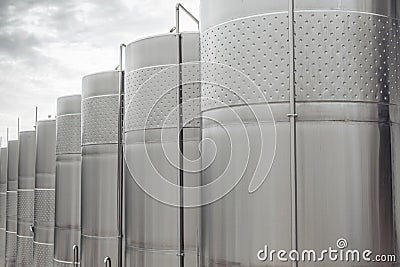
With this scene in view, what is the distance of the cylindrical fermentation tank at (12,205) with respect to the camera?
18047 mm

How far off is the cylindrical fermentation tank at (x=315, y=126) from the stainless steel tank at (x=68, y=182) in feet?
23.8

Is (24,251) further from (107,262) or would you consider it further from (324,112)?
(324,112)

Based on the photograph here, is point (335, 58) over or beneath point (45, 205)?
over

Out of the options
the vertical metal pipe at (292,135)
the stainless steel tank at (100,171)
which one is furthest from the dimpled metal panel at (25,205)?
the vertical metal pipe at (292,135)

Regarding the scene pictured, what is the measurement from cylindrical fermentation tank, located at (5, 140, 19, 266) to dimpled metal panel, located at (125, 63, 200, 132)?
1277 cm

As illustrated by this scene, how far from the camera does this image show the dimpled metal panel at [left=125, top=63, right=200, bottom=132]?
21.3 ft

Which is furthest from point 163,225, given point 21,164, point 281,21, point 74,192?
point 21,164

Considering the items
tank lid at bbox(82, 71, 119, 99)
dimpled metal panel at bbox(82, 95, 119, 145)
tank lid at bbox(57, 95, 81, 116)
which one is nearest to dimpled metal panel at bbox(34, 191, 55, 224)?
tank lid at bbox(57, 95, 81, 116)

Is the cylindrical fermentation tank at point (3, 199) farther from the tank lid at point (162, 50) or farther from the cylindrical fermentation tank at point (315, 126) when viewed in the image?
the cylindrical fermentation tank at point (315, 126)

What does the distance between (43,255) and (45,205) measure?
129 cm

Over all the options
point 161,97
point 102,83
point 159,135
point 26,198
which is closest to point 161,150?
point 159,135

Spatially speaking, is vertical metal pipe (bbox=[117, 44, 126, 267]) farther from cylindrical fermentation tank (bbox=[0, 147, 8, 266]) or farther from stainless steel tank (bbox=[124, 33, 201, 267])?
cylindrical fermentation tank (bbox=[0, 147, 8, 266])

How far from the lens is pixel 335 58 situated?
4.03 m

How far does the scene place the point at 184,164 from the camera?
663 cm
